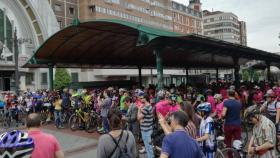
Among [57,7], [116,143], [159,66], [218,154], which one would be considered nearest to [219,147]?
[218,154]

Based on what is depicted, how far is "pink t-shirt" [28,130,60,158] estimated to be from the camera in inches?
164

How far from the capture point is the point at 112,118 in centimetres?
487

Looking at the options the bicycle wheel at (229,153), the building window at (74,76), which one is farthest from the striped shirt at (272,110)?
the building window at (74,76)

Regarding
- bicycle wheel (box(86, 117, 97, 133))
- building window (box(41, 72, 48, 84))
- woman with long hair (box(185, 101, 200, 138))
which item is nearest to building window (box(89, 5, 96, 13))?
building window (box(41, 72, 48, 84))

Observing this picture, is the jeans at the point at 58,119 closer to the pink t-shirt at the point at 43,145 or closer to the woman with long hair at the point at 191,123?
the woman with long hair at the point at 191,123

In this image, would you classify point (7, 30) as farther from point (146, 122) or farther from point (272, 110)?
point (272, 110)

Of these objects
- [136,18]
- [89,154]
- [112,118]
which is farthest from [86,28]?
[136,18]

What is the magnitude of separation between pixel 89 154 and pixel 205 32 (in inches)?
5331

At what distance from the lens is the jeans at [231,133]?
27.5 ft

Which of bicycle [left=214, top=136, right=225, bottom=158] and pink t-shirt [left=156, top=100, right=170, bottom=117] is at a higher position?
pink t-shirt [left=156, top=100, right=170, bottom=117]

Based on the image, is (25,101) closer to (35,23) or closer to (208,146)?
(208,146)

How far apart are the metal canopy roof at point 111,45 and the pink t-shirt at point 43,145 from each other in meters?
10.2

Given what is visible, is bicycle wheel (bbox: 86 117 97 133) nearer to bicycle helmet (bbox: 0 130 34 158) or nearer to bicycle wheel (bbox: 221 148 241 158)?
bicycle wheel (bbox: 221 148 241 158)

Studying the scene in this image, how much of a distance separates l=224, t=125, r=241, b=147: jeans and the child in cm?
143
